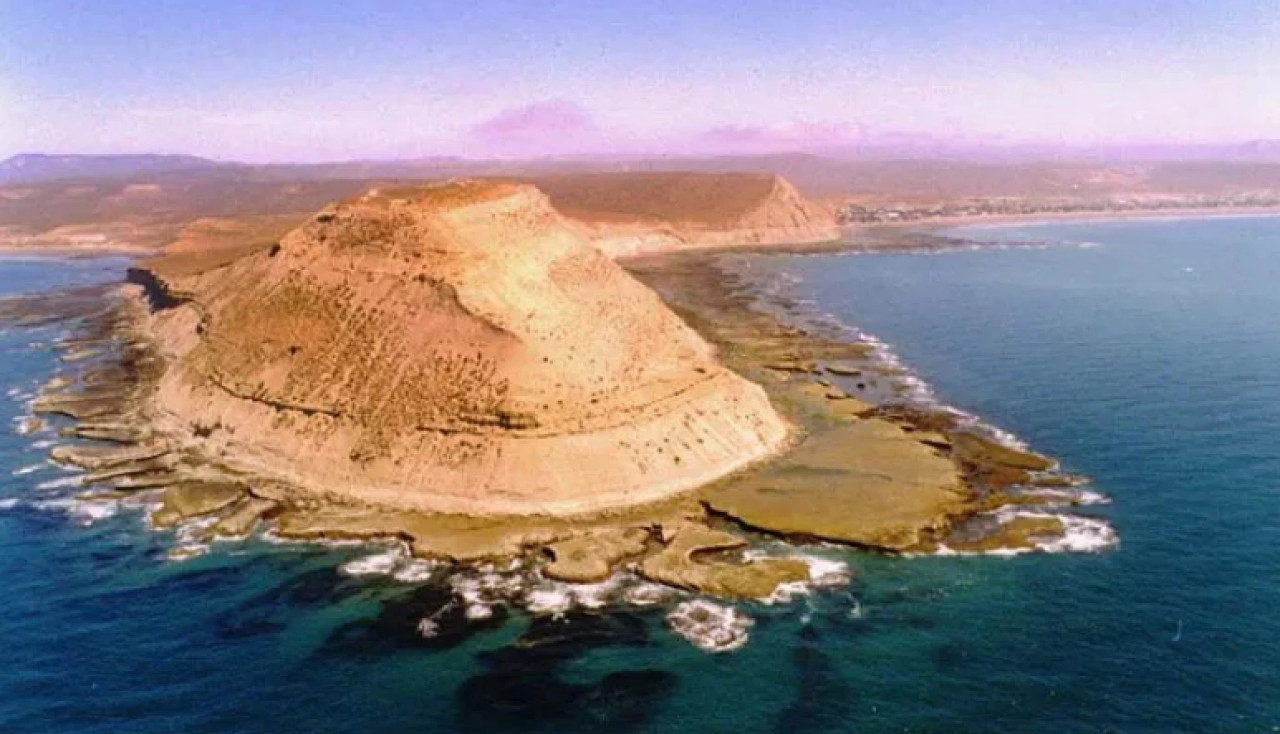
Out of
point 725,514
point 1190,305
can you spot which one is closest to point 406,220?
point 725,514

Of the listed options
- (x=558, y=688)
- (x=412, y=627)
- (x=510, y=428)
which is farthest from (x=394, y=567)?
(x=558, y=688)

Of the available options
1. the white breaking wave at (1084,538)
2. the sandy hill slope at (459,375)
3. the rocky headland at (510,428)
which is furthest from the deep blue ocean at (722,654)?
the sandy hill slope at (459,375)

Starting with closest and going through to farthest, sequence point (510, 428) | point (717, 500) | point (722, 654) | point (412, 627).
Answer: point (722, 654) < point (412, 627) < point (717, 500) < point (510, 428)

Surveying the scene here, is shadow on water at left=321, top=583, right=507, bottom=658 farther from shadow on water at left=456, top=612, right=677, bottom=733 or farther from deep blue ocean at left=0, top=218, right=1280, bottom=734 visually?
shadow on water at left=456, top=612, right=677, bottom=733

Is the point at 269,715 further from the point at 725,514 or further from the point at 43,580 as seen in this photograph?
the point at 725,514

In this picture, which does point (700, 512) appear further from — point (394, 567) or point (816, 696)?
point (816, 696)

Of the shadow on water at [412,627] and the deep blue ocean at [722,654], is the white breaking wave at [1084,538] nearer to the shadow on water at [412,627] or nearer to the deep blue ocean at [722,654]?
the deep blue ocean at [722,654]
